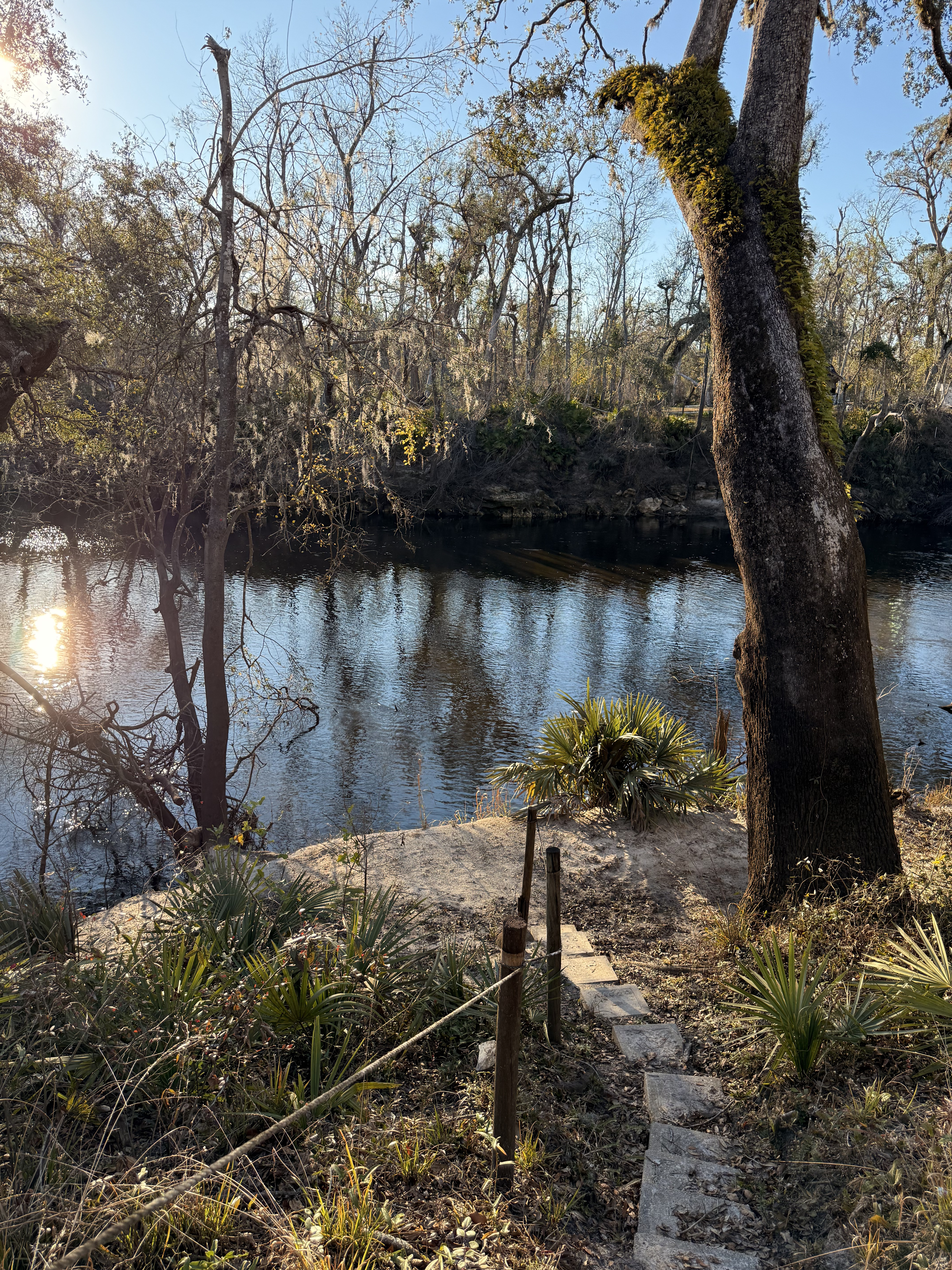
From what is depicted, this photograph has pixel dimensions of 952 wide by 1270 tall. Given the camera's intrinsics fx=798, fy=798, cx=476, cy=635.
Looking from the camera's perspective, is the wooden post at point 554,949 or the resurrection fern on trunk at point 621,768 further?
the resurrection fern on trunk at point 621,768

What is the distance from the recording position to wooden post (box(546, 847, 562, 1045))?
3939mm

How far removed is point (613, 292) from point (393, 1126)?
2006 inches

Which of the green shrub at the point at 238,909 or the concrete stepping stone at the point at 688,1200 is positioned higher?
the green shrub at the point at 238,909

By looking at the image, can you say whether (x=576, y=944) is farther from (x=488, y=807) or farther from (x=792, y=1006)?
(x=488, y=807)

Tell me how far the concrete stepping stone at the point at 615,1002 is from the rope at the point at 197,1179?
67.9 inches

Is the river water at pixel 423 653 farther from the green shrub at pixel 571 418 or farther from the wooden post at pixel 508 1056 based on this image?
the green shrub at pixel 571 418

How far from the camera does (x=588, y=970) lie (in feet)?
16.6

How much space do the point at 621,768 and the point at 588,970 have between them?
13.2 ft

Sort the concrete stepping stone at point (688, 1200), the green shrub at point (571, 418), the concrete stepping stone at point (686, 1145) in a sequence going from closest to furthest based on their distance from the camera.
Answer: the concrete stepping stone at point (688, 1200) < the concrete stepping stone at point (686, 1145) < the green shrub at point (571, 418)

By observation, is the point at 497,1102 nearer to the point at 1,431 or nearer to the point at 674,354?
the point at 1,431

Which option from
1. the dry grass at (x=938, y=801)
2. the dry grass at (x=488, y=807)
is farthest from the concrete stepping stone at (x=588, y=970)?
the dry grass at (x=938, y=801)

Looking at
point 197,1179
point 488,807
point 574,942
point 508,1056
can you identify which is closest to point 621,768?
point 488,807

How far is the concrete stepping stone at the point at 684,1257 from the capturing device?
8.71ft

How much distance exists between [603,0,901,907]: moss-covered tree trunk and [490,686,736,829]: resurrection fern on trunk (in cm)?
286
